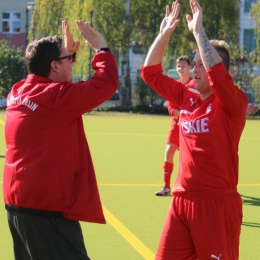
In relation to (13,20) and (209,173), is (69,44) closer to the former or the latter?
(209,173)

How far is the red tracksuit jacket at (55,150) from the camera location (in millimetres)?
4258

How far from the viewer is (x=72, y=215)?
430cm

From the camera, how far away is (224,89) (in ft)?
14.9

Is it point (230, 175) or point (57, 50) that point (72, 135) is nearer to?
point (57, 50)

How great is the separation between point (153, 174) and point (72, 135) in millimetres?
7096

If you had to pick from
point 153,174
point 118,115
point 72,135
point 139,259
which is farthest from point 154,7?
point 72,135

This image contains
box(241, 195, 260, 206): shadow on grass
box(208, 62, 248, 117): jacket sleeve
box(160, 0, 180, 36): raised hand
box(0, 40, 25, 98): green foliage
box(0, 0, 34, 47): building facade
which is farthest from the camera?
box(0, 0, 34, 47): building facade

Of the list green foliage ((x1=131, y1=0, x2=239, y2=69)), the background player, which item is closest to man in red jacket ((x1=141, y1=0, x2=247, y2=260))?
the background player

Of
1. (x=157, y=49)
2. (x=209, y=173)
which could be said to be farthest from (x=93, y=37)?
(x=209, y=173)

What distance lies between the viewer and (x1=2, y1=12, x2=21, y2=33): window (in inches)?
1982

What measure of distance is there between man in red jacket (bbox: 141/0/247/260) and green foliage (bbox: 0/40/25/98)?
912 inches

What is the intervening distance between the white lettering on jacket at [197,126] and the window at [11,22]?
46.9 m

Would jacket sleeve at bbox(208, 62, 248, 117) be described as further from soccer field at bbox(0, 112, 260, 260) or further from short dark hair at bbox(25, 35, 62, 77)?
soccer field at bbox(0, 112, 260, 260)

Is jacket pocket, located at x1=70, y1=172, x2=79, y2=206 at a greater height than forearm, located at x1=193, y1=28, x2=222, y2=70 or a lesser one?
lesser
